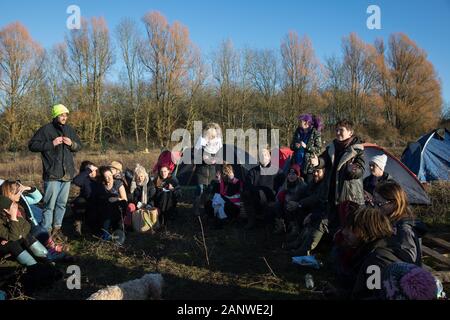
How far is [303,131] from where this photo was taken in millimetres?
6039

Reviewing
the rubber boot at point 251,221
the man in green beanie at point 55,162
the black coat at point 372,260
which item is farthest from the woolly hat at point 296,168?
the man in green beanie at point 55,162

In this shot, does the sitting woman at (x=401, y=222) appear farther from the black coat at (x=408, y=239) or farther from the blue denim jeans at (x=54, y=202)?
the blue denim jeans at (x=54, y=202)

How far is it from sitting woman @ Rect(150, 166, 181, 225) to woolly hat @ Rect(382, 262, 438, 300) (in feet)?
12.9

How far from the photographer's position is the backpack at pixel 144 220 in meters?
5.46

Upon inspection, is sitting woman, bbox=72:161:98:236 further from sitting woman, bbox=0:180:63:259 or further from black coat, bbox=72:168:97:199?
sitting woman, bbox=0:180:63:259

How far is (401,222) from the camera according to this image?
10.0ft

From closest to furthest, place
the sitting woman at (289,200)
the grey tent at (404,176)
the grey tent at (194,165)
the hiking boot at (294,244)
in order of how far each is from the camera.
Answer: the hiking boot at (294,244), the sitting woman at (289,200), the grey tent at (404,176), the grey tent at (194,165)

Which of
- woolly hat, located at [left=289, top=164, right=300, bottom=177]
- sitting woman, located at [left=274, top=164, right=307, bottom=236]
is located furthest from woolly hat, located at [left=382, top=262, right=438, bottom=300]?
woolly hat, located at [left=289, top=164, right=300, bottom=177]

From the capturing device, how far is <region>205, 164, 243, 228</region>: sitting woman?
228 inches

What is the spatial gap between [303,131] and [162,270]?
3.22 metres

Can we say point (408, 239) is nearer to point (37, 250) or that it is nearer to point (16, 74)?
point (37, 250)

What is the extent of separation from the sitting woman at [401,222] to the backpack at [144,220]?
329 centimetres
